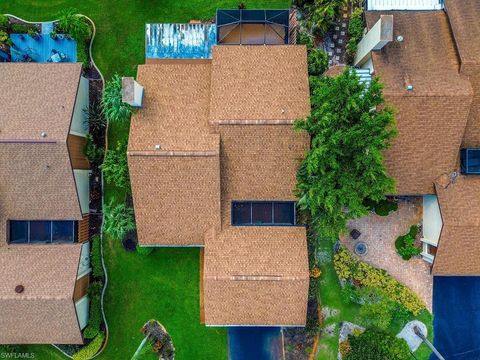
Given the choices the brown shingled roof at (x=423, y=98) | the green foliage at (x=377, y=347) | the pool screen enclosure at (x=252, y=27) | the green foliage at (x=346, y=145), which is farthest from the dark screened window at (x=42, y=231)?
the brown shingled roof at (x=423, y=98)

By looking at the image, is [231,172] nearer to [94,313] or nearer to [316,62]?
[316,62]

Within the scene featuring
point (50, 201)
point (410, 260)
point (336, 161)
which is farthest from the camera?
point (410, 260)

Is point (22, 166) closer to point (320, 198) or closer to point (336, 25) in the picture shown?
point (320, 198)

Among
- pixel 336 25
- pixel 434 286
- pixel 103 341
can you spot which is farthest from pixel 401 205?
pixel 103 341

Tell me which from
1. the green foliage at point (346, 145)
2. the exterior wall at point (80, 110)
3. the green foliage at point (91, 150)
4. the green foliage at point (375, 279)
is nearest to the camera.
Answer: the green foliage at point (346, 145)

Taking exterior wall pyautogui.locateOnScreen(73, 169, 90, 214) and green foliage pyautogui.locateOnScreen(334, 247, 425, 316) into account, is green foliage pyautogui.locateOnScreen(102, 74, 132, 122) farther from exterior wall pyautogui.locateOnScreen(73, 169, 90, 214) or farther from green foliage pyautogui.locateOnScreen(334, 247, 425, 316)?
green foliage pyautogui.locateOnScreen(334, 247, 425, 316)

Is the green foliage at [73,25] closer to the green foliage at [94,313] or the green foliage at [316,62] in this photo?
the green foliage at [316,62]

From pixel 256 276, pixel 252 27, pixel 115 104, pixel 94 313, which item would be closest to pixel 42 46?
pixel 115 104
